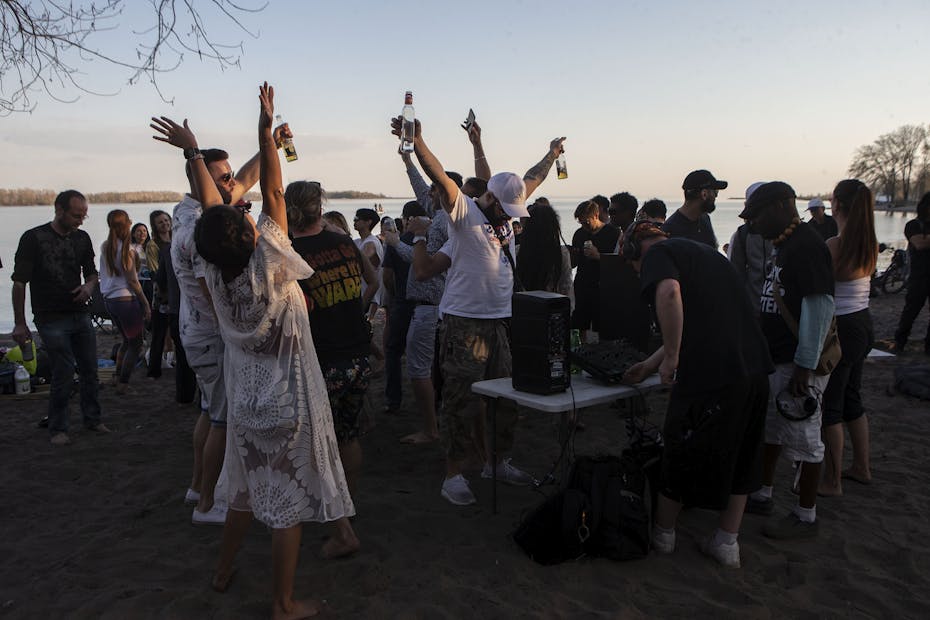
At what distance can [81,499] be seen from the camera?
4.02m

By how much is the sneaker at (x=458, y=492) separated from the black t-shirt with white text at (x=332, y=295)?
43.8 inches

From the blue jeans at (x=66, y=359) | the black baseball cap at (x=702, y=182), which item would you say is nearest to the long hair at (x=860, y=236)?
the black baseball cap at (x=702, y=182)

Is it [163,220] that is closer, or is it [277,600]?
[277,600]

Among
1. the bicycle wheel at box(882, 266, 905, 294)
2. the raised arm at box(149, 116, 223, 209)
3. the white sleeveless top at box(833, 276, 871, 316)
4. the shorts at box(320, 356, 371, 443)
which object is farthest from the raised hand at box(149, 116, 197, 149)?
the bicycle wheel at box(882, 266, 905, 294)

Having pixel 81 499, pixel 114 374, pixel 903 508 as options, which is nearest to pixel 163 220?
pixel 114 374

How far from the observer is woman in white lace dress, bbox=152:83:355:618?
8.02ft

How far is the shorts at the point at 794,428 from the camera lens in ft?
10.7

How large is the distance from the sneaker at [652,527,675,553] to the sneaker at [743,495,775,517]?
76cm

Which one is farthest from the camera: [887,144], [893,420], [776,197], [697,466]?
[887,144]

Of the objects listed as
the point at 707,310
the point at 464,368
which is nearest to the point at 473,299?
the point at 464,368

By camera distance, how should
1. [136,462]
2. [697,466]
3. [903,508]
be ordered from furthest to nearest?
[136,462], [903,508], [697,466]

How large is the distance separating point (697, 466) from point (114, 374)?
6578mm

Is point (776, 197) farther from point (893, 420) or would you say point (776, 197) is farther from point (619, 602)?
point (893, 420)

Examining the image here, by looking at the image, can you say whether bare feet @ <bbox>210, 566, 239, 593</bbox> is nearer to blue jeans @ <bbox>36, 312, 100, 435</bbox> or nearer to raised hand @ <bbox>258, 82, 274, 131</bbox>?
raised hand @ <bbox>258, 82, 274, 131</bbox>
